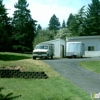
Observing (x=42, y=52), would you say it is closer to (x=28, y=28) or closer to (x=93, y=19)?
(x=28, y=28)

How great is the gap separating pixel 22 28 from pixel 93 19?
20.5 meters

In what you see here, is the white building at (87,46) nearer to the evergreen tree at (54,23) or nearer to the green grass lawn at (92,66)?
the green grass lawn at (92,66)

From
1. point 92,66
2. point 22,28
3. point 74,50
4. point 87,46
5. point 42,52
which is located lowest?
point 92,66

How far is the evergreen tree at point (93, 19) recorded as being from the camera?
61.6m

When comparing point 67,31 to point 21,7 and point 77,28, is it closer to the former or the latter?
point 77,28

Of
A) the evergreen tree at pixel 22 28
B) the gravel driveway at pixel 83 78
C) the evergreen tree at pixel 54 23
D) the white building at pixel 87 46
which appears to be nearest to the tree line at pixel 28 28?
the evergreen tree at pixel 22 28

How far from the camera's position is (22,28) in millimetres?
58531

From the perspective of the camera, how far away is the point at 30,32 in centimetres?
5875

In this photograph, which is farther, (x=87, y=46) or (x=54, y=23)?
(x=54, y=23)

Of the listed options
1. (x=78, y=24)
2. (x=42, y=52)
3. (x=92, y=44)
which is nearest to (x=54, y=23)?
(x=78, y=24)

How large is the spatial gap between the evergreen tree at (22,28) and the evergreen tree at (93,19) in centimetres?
1447

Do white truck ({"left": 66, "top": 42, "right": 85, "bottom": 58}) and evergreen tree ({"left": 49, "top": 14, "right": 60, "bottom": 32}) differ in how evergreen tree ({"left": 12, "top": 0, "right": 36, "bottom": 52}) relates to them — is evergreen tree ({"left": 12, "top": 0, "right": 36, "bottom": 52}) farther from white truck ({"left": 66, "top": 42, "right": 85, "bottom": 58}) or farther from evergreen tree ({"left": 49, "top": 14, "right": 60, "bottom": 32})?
evergreen tree ({"left": 49, "top": 14, "right": 60, "bottom": 32})

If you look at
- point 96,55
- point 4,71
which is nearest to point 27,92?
point 4,71

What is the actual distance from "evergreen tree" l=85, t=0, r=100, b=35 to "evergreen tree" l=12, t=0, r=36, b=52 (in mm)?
14471
